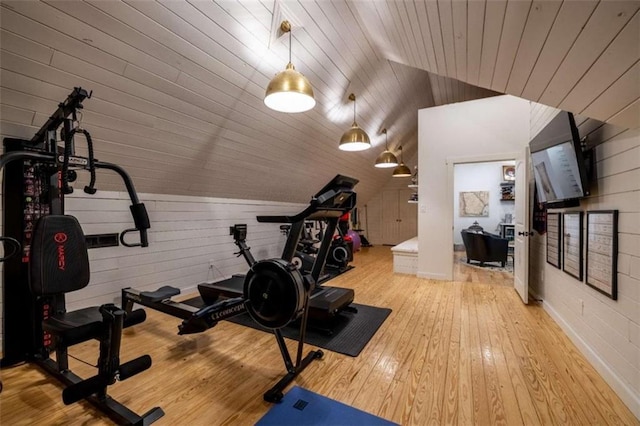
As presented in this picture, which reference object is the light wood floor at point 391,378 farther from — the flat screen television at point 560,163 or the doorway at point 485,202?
the doorway at point 485,202

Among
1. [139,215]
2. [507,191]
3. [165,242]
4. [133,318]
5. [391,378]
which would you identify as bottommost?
[391,378]

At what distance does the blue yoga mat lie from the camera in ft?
5.29

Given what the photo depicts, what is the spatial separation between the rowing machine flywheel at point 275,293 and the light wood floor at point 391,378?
50 cm

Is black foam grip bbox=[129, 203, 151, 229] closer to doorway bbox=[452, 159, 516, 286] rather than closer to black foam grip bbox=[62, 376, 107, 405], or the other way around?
black foam grip bbox=[62, 376, 107, 405]

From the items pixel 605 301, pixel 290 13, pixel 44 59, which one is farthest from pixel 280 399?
pixel 290 13

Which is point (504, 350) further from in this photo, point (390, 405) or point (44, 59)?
point (44, 59)

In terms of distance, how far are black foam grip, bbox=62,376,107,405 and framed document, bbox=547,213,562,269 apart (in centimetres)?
408

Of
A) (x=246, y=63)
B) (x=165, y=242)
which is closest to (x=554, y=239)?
(x=246, y=63)

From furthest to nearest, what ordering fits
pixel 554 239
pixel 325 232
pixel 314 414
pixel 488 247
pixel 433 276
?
pixel 488 247 → pixel 433 276 → pixel 554 239 → pixel 325 232 → pixel 314 414

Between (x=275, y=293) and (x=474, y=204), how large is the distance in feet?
26.6

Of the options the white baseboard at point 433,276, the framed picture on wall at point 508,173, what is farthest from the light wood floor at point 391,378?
the framed picture on wall at point 508,173

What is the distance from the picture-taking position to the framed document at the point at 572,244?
248cm

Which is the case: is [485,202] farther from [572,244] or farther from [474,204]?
[572,244]

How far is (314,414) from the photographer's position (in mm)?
1674
